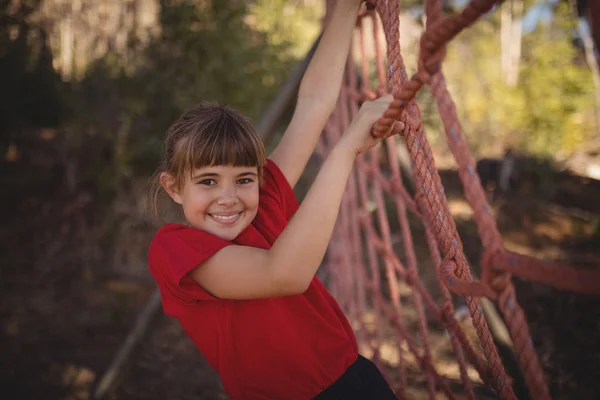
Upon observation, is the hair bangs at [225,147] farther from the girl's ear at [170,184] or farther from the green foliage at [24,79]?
the green foliage at [24,79]

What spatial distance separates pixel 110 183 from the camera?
130 inches

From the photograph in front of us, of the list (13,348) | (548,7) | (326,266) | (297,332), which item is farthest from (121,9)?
(548,7)

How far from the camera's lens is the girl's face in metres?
0.89

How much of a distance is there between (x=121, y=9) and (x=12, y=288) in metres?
2.21

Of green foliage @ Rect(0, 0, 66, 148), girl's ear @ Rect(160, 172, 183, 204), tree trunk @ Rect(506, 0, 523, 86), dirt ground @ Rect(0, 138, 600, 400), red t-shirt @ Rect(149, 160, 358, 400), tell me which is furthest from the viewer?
tree trunk @ Rect(506, 0, 523, 86)

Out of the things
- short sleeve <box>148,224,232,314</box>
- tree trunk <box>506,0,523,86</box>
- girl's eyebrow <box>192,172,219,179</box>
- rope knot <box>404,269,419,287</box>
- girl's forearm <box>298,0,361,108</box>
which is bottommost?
rope knot <box>404,269,419,287</box>

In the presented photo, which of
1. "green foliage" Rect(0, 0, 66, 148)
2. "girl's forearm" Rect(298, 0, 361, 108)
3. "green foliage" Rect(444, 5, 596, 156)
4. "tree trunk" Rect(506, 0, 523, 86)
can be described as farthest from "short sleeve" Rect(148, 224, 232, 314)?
"tree trunk" Rect(506, 0, 523, 86)

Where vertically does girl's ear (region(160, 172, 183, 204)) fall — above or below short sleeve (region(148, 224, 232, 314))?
above

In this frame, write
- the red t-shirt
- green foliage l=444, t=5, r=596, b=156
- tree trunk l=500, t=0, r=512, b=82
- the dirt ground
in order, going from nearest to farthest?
the red t-shirt, the dirt ground, green foliage l=444, t=5, r=596, b=156, tree trunk l=500, t=0, r=512, b=82

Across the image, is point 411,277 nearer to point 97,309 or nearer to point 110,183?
point 97,309

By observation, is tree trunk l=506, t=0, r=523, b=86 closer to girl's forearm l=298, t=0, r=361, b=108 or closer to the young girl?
girl's forearm l=298, t=0, r=361, b=108

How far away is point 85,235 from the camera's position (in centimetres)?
320

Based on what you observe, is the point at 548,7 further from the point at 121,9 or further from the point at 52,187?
the point at 52,187

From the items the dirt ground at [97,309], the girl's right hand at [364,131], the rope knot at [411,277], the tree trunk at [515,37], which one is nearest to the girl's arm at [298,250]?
the girl's right hand at [364,131]
